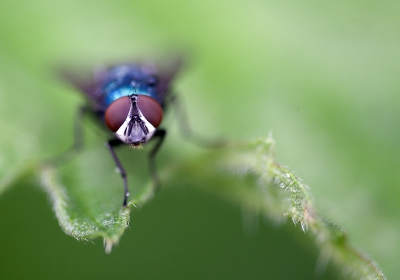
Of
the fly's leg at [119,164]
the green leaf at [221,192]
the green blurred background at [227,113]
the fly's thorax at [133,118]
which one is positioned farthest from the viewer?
the green blurred background at [227,113]

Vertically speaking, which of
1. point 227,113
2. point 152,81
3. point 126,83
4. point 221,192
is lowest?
point 221,192

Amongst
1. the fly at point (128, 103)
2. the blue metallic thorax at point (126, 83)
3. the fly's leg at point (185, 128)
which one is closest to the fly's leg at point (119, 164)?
the fly at point (128, 103)

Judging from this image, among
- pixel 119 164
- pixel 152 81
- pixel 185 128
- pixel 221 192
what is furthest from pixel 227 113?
pixel 119 164

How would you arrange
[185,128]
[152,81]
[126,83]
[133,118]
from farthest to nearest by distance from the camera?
[185,128], [152,81], [126,83], [133,118]

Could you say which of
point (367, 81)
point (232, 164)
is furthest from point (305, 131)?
point (232, 164)

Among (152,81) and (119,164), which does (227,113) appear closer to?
(152,81)

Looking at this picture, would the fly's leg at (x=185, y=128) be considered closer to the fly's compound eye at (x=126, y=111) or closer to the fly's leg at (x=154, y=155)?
the fly's leg at (x=154, y=155)

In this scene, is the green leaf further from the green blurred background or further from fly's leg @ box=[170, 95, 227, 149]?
fly's leg @ box=[170, 95, 227, 149]
